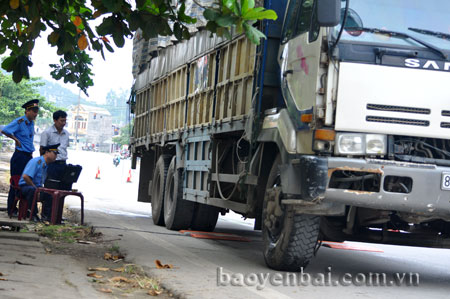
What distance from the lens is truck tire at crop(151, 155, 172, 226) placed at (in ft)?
40.7

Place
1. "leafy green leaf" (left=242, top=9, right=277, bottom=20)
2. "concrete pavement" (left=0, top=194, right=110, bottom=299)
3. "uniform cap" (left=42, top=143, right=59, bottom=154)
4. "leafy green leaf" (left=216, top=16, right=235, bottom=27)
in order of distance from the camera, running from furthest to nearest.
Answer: "uniform cap" (left=42, top=143, right=59, bottom=154) < "leafy green leaf" (left=216, top=16, right=235, bottom=27) < "leafy green leaf" (left=242, top=9, right=277, bottom=20) < "concrete pavement" (left=0, top=194, right=110, bottom=299)

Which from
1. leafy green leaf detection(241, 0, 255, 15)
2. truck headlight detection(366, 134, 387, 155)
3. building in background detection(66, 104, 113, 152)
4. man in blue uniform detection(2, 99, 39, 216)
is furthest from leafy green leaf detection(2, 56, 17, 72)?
building in background detection(66, 104, 113, 152)

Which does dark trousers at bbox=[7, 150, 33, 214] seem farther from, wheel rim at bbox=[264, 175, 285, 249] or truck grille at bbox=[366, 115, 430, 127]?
truck grille at bbox=[366, 115, 430, 127]

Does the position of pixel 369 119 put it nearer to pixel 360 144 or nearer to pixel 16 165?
pixel 360 144

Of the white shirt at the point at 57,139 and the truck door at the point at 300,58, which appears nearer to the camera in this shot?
the truck door at the point at 300,58

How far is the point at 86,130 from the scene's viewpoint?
568 feet

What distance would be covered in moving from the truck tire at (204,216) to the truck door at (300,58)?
436 centimetres

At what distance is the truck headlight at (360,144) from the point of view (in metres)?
6.20

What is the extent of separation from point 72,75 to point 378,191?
6.07 metres

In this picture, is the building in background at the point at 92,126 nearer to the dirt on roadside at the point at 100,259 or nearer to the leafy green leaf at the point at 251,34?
the dirt on roadside at the point at 100,259

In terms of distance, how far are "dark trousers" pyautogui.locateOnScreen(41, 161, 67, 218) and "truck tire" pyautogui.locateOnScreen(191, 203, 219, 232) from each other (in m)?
2.01

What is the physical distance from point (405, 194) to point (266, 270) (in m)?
1.69

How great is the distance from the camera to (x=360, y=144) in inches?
245

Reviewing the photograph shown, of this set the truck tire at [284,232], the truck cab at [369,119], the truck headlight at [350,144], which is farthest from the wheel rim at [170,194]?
the truck headlight at [350,144]
